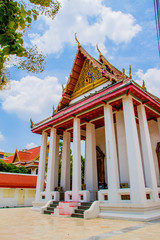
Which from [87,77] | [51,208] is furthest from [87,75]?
[51,208]

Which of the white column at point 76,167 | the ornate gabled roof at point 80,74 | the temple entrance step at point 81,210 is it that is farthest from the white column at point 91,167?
the ornate gabled roof at point 80,74

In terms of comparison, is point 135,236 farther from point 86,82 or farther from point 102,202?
point 86,82

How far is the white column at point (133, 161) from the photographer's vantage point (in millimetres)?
6184

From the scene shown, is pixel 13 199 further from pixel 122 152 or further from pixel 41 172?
pixel 122 152

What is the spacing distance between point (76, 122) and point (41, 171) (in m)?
3.99

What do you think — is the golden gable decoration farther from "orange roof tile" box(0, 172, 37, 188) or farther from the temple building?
"orange roof tile" box(0, 172, 37, 188)

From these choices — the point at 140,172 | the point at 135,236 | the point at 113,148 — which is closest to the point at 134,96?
the point at 113,148

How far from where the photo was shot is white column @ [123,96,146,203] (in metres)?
6.18

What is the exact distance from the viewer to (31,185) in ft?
49.4

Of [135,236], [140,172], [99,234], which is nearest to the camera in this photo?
[135,236]

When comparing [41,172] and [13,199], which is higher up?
[41,172]

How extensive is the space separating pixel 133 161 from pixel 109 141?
1.33 metres

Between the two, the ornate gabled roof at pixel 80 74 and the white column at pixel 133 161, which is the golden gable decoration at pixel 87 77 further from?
the white column at pixel 133 161

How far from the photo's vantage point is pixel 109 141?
24.8ft
